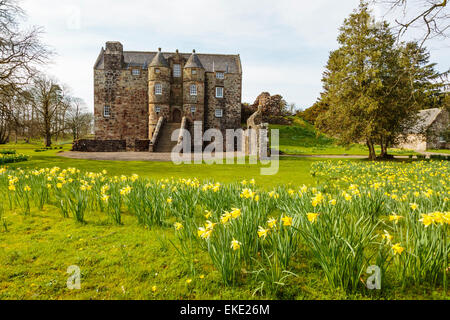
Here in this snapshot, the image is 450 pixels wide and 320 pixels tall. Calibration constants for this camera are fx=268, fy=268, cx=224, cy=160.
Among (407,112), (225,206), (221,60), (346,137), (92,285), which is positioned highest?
(221,60)

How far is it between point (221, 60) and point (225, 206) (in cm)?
3657

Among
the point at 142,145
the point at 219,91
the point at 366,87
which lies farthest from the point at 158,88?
the point at 366,87

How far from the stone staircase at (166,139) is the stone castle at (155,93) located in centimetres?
23

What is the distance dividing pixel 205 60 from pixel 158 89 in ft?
29.1

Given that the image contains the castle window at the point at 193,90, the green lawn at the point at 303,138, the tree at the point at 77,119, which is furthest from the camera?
the tree at the point at 77,119

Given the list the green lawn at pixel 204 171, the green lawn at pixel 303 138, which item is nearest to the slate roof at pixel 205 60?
the green lawn at pixel 303 138

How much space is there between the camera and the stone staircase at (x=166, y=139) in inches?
1085

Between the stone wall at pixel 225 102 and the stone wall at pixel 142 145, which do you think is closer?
the stone wall at pixel 142 145

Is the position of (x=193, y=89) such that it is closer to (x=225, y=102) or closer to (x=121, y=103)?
(x=225, y=102)

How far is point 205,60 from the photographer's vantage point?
3784 centimetres

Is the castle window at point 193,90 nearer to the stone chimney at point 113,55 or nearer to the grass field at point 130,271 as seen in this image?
the stone chimney at point 113,55

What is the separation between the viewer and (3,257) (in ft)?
11.5
